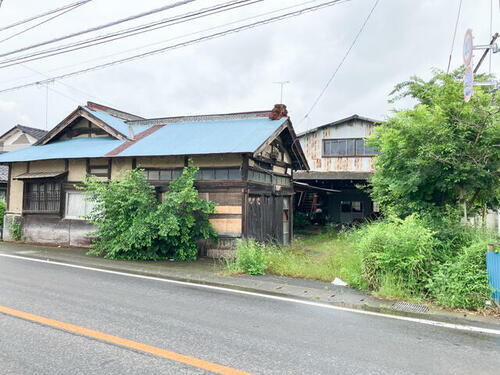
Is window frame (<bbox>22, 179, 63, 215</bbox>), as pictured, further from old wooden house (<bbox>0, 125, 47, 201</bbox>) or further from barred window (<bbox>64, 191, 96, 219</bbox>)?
old wooden house (<bbox>0, 125, 47, 201</bbox>)

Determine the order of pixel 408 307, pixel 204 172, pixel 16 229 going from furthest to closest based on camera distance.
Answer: pixel 16 229 < pixel 204 172 < pixel 408 307

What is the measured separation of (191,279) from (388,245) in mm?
4301

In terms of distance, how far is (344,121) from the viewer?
70.8ft

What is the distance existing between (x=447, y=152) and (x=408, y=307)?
12.5ft

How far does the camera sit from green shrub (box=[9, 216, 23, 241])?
1430 centimetres

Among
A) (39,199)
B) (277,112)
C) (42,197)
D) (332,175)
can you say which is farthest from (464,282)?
(332,175)

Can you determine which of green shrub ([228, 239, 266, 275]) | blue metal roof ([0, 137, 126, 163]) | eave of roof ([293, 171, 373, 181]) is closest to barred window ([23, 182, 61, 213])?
blue metal roof ([0, 137, 126, 163])

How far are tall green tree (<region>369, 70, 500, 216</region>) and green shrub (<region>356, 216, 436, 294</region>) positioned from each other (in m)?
1.58

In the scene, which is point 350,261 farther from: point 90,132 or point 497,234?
point 90,132

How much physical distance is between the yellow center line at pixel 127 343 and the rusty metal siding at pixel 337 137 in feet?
61.7

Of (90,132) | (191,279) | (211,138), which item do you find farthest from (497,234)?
(90,132)

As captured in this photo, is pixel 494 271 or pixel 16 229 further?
pixel 16 229

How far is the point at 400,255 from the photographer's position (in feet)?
22.3

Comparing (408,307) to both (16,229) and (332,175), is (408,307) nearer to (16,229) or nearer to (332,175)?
(16,229)
